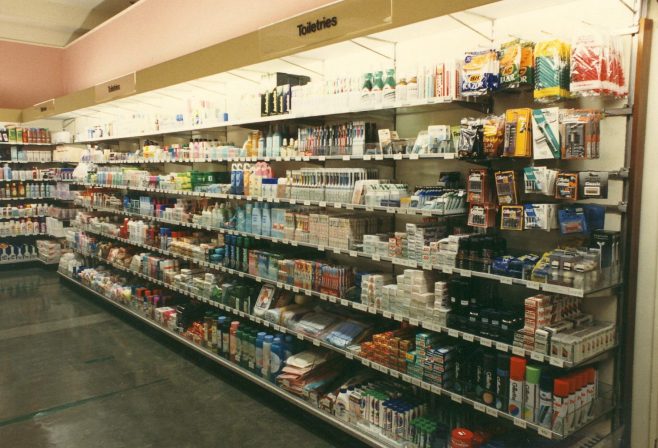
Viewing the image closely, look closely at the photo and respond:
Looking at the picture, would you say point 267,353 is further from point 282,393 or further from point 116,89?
point 116,89

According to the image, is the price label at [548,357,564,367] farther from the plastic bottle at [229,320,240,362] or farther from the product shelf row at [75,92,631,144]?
the plastic bottle at [229,320,240,362]

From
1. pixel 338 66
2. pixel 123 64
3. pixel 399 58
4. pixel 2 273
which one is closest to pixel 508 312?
pixel 399 58

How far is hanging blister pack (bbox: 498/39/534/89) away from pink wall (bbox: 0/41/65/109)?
36.4 ft

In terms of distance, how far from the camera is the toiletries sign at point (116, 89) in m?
6.61

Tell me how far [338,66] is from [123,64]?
5307mm

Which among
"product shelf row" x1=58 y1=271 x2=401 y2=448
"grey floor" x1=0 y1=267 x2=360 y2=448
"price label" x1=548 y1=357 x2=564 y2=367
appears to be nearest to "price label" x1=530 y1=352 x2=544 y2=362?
"price label" x1=548 y1=357 x2=564 y2=367

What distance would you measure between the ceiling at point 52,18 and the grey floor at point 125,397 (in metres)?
6.00

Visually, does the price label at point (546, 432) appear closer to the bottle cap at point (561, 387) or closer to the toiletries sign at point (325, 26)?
the bottle cap at point (561, 387)

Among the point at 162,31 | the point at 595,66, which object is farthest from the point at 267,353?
the point at 162,31

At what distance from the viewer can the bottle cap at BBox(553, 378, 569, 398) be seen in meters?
2.80

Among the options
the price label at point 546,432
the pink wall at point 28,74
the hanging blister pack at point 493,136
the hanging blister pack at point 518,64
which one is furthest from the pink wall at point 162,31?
the price label at point 546,432

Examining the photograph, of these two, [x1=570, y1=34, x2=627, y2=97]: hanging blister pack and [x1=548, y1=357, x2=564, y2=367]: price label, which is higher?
[x1=570, y1=34, x2=627, y2=97]: hanging blister pack

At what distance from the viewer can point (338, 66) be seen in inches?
185

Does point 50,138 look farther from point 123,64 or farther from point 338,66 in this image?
point 338,66
